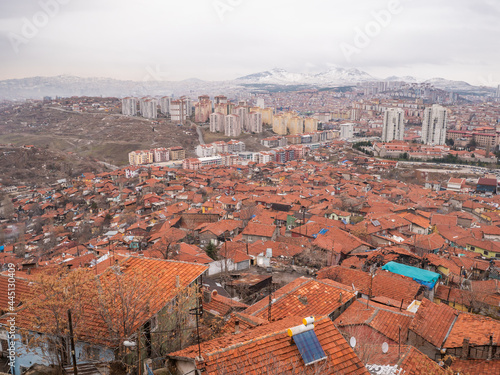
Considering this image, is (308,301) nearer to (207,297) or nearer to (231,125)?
(207,297)

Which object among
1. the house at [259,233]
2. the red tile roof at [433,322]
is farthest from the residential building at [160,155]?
the red tile roof at [433,322]

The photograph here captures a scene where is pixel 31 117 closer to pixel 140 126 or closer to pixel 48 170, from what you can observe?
pixel 140 126

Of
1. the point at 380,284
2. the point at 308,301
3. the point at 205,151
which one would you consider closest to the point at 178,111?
the point at 205,151

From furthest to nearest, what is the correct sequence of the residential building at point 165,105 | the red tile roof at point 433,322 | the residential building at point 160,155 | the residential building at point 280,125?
the residential building at point 165,105, the residential building at point 280,125, the residential building at point 160,155, the red tile roof at point 433,322

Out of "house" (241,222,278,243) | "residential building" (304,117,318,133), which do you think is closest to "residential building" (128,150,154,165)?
"residential building" (304,117,318,133)

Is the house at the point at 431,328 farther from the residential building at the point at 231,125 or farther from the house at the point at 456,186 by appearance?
the residential building at the point at 231,125

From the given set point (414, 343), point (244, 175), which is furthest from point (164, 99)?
point (414, 343)

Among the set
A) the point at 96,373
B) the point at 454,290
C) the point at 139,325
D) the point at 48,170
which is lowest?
the point at 48,170

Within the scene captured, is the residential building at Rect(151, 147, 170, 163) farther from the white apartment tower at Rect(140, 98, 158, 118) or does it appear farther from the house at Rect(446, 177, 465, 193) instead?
the house at Rect(446, 177, 465, 193)
